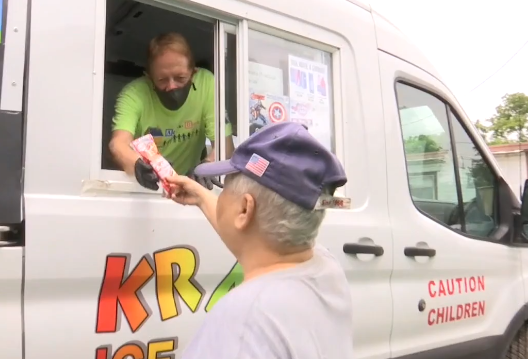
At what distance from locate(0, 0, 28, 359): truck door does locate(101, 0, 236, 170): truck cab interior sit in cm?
37

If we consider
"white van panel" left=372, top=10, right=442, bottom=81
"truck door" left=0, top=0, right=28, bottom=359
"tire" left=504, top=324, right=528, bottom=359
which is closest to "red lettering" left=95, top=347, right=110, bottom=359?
Answer: "truck door" left=0, top=0, right=28, bottom=359

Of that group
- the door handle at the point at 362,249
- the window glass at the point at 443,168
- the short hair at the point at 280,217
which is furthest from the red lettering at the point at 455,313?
the short hair at the point at 280,217

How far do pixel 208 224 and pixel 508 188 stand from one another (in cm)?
234

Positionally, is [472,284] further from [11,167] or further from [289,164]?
[11,167]

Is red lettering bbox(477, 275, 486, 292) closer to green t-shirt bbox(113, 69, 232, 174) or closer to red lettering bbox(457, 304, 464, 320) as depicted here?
red lettering bbox(457, 304, 464, 320)

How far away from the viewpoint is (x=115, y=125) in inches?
91.6

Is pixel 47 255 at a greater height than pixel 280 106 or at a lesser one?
lesser

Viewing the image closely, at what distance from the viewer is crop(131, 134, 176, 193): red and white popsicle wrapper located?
199cm

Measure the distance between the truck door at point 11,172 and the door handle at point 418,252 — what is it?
1.88 metres

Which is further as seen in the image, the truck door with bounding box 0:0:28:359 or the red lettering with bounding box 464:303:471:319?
the red lettering with bounding box 464:303:471:319

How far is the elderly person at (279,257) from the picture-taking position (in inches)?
47.3

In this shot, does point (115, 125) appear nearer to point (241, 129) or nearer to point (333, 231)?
point (241, 129)

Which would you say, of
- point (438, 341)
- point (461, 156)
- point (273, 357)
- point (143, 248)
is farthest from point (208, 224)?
point (461, 156)

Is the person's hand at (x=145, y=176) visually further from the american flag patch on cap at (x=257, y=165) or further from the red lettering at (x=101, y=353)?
the american flag patch on cap at (x=257, y=165)
